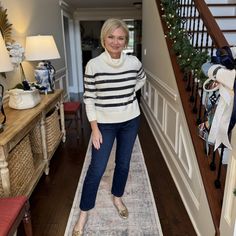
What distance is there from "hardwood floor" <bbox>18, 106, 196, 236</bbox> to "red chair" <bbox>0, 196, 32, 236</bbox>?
1.67ft

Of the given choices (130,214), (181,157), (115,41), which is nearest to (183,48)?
(115,41)

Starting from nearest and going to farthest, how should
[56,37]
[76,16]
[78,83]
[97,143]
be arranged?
[97,143]
[56,37]
[76,16]
[78,83]

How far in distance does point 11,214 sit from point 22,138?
816 millimetres

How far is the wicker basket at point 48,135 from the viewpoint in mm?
2643

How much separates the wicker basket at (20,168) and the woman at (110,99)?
20.6 inches

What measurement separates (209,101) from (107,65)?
2.15ft

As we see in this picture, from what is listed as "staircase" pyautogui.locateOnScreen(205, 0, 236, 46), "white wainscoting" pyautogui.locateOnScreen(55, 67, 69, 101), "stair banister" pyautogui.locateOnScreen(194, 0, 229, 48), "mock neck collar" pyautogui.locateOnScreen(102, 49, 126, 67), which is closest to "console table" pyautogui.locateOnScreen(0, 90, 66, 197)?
"mock neck collar" pyautogui.locateOnScreen(102, 49, 126, 67)

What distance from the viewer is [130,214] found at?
2.03m

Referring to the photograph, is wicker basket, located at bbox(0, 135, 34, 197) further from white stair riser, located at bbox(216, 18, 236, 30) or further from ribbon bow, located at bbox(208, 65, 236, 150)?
white stair riser, located at bbox(216, 18, 236, 30)

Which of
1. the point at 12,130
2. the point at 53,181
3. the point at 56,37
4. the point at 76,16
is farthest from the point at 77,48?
the point at 12,130

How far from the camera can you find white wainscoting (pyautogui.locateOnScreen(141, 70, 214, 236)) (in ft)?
5.87

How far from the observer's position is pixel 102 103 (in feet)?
5.36

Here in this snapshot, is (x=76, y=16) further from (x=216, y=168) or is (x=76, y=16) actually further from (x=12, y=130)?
(x=216, y=168)

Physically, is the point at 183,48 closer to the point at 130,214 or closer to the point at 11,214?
the point at 130,214
